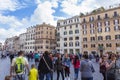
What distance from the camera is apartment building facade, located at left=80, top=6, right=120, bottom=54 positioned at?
211 ft

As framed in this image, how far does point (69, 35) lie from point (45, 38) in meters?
19.8

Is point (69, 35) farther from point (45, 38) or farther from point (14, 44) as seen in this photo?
point (14, 44)

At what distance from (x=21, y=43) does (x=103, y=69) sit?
12392 cm

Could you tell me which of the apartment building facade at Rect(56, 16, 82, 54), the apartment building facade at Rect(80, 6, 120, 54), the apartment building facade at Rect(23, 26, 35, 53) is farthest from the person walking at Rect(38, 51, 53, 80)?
the apartment building facade at Rect(23, 26, 35, 53)

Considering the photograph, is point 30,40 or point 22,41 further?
point 22,41

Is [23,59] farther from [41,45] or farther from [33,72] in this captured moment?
[41,45]

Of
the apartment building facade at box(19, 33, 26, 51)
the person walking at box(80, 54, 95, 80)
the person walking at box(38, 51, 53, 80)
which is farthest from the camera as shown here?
the apartment building facade at box(19, 33, 26, 51)

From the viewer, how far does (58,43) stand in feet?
281

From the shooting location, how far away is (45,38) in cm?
9800

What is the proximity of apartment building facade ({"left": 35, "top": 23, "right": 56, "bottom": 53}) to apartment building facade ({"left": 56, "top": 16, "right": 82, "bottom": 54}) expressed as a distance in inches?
513

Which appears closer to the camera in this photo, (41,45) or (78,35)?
(78,35)

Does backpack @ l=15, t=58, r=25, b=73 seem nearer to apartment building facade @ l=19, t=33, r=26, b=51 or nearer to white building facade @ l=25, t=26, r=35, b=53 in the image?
white building facade @ l=25, t=26, r=35, b=53

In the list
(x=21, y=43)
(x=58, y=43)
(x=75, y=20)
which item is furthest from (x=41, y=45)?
(x=21, y=43)

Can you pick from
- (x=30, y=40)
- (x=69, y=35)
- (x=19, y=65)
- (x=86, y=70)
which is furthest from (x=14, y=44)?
(x=86, y=70)
